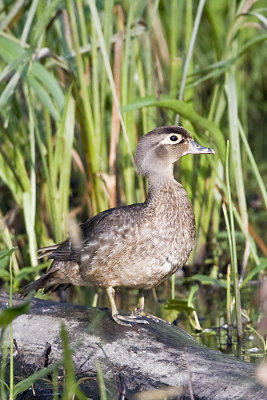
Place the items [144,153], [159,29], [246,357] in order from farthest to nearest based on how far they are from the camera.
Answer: [159,29]
[144,153]
[246,357]

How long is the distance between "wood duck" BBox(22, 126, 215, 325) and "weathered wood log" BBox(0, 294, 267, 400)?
200mm

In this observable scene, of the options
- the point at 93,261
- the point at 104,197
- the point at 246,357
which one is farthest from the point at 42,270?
the point at 246,357

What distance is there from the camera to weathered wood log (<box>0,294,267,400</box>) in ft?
11.3

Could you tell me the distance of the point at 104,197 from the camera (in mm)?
5914

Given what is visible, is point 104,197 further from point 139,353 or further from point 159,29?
point 159,29

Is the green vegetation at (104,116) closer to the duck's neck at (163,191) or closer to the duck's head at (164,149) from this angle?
the duck's head at (164,149)

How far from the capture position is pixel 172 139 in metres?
4.78

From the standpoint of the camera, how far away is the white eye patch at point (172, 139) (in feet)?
15.6

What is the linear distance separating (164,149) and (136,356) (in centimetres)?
142

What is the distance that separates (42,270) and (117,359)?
2445 mm

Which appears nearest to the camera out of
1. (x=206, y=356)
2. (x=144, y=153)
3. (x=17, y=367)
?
(x=206, y=356)

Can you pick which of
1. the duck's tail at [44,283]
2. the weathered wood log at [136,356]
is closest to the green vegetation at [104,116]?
the duck's tail at [44,283]

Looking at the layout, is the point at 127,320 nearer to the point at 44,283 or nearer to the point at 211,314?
the point at 44,283

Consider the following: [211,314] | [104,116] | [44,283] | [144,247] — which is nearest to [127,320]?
[144,247]
